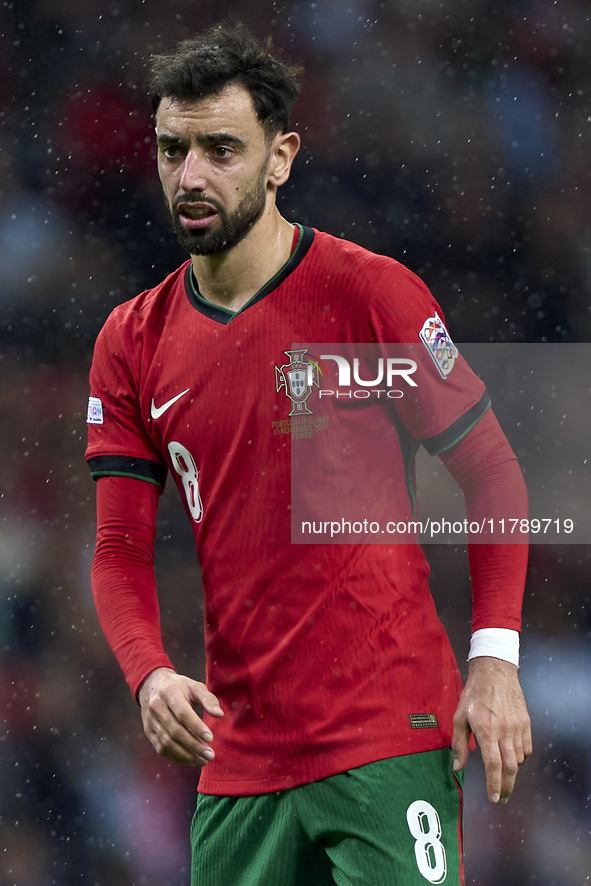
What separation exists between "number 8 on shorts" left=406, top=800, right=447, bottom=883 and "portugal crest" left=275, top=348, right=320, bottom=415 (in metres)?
0.60

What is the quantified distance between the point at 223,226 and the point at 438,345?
38cm

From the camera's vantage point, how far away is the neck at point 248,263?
1.70m

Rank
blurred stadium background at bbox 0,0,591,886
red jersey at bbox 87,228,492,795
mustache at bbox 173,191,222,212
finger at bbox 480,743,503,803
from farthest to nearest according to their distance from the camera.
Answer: blurred stadium background at bbox 0,0,591,886 < mustache at bbox 173,191,222,212 < red jersey at bbox 87,228,492,795 < finger at bbox 480,743,503,803

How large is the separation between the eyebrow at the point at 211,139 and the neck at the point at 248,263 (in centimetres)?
12

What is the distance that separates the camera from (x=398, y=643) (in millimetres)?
1543

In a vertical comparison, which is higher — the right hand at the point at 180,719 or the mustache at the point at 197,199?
the mustache at the point at 197,199

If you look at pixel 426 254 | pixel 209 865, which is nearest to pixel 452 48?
pixel 426 254

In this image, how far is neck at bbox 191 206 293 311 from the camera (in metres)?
1.70

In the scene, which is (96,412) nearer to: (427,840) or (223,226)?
(223,226)

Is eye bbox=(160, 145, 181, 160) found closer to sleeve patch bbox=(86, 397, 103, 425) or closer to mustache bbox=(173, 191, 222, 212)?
mustache bbox=(173, 191, 222, 212)

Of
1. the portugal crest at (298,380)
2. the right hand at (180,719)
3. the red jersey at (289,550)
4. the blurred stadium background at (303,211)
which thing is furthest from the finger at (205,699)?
the blurred stadium background at (303,211)

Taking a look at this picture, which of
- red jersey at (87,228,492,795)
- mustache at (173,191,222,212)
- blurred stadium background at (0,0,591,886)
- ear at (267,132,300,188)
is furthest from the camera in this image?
blurred stadium background at (0,0,591,886)

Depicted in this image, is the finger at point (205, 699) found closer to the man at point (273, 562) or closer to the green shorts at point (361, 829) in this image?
the man at point (273, 562)

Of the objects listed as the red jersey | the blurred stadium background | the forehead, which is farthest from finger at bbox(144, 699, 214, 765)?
the blurred stadium background
